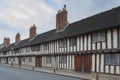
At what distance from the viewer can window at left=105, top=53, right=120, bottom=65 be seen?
2207cm

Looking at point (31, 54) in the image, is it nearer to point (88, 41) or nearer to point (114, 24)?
point (88, 41)

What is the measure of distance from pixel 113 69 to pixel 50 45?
16596 mm

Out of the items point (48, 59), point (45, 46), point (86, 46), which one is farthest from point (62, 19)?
point (86, 46)

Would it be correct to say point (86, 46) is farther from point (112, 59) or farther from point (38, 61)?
point (38, 61)

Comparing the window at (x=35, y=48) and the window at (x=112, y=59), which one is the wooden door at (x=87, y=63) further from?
the window at (x=35, y=48)

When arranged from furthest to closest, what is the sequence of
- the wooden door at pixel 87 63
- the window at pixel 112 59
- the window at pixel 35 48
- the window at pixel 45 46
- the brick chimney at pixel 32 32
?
the brick chimney at pixel 32 32 < the window at pixel 35 48 < the window at pixel 45 46 < the wooden door at pixel 87 63 < the window at pixel 112 59

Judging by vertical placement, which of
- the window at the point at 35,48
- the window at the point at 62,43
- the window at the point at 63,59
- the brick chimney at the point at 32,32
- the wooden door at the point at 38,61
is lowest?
the wooden door at the point at 38,61

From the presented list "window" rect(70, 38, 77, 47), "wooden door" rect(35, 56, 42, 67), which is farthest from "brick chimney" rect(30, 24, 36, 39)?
"window" rect(70, 38, 77, 47)

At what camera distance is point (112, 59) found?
22.6 metres

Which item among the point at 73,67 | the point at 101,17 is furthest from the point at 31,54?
the point at 101,17

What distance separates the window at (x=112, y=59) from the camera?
22.1 m

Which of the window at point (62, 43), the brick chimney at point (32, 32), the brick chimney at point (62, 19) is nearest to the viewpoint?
the window at point (62, 43)

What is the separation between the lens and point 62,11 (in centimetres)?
3872

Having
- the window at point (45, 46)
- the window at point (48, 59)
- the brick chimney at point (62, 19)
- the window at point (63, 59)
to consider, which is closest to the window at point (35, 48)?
the window at point (45, 46)
